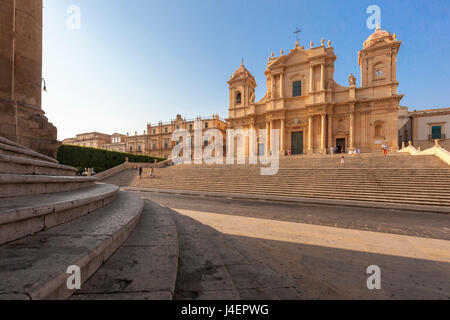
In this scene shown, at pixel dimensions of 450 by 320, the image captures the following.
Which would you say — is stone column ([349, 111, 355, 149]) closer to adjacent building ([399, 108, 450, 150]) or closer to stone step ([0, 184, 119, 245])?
adjacent building ([399, 108, 450, 150])

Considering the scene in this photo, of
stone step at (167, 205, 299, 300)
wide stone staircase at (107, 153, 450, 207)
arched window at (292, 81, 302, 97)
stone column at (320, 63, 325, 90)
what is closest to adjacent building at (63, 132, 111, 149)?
wide stone staircase at (107, 153, 450, 207)

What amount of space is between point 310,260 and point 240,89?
3156 centimetres

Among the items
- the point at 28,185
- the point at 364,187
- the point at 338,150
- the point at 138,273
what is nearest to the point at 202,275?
the point at 138,273

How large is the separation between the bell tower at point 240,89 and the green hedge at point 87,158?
19.4 meters

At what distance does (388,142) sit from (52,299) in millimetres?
29955

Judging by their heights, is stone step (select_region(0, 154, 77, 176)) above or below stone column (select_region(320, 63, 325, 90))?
below

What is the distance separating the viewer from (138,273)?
184 cm

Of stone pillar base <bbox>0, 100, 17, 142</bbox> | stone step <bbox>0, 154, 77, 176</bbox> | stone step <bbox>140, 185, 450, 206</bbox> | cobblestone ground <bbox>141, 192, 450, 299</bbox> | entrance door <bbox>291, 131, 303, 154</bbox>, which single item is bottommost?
stone step <bbox>140, 185, 450, 206</bbox>

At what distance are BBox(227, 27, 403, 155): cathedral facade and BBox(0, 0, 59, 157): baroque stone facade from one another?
24738 mm

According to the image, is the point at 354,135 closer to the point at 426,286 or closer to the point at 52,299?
the point at 426,286

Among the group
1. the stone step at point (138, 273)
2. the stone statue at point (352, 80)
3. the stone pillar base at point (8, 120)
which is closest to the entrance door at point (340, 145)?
the stone statue at point (352, 80)

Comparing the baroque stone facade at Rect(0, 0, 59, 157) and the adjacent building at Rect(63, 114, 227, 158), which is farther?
the adjacent building at Rect(63, 114, 227, 158)

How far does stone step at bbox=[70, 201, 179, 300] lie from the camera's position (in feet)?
4.99
